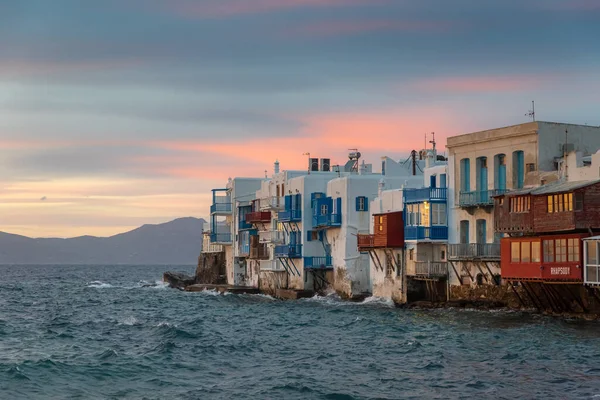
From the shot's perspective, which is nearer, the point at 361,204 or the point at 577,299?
the point at 577,299

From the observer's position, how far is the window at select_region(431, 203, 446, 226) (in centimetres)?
6625

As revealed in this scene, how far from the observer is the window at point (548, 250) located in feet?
172

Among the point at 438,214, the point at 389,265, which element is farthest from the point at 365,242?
the point at 438,214

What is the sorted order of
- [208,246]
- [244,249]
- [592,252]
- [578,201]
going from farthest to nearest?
[208,246] → [244,249] → [578,201] → [592,252]

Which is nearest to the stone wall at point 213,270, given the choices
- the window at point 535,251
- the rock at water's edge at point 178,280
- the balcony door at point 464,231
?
the rock at water's edge at point 178,280

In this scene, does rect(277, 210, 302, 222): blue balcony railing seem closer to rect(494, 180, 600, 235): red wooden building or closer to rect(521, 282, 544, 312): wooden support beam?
rect(494, 180, 600, 235): red wooden building

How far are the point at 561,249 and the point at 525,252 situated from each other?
2.89m

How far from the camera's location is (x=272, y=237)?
89.8 meters

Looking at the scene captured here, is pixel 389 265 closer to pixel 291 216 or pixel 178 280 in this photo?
pixel 291 216

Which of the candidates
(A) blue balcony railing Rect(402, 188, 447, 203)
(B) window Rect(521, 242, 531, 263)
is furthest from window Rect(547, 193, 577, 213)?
(A) blue balcony railing Rect(402, 188, 447, 203)

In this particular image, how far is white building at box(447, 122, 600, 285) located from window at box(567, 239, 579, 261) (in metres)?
6.29

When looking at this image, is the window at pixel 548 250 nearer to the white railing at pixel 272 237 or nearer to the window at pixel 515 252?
the window at pixel 515 252

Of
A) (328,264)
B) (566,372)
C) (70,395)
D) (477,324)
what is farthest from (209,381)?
(328,264)

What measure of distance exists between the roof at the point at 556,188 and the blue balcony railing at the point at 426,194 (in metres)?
10.1
